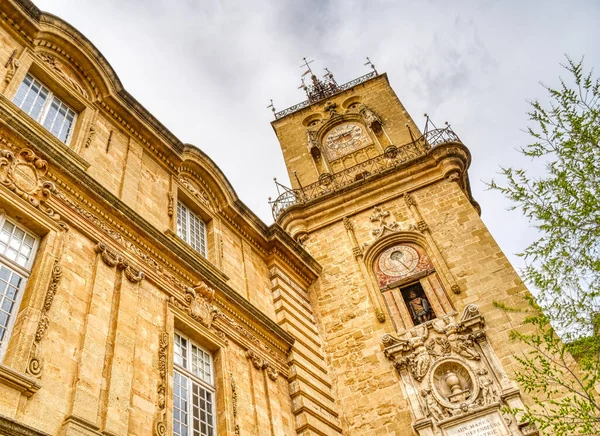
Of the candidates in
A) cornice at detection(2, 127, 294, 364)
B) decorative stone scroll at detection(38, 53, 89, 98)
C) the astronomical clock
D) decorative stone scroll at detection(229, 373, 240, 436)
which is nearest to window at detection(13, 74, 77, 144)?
decorative stone scroll at detection(38, 53, 89, 98)

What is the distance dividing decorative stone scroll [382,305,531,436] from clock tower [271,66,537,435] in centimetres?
2

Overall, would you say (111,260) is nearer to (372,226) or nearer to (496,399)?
(496,399)

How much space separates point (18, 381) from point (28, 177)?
3324 millimetres

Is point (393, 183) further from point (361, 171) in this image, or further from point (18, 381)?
point (18, 381)

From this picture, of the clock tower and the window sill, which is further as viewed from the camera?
the clock tower

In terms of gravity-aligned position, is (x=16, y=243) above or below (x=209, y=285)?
below

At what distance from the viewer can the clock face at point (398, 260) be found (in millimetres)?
14500

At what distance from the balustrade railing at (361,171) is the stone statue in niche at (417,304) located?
14.1 feet

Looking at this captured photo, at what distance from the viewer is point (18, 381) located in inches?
230

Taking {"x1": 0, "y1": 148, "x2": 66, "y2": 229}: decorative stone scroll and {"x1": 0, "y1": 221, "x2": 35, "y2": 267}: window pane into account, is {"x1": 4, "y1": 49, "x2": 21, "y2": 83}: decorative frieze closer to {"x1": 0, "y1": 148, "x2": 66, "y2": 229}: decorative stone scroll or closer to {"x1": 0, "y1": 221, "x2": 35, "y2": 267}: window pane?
{"x1": 0, "y1": 148, "x2": 66, "y2": 229}: decorative stone scroll

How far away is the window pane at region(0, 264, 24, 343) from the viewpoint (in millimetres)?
6496

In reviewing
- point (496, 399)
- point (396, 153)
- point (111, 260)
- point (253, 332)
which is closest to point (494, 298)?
point (496, 399)

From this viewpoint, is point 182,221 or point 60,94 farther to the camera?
point 182,221

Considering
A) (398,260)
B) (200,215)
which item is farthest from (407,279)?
(200,215)
